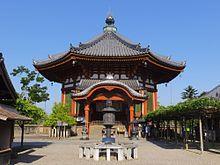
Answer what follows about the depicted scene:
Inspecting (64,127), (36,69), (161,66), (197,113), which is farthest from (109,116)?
(36,69)

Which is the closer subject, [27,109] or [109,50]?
[27,109]

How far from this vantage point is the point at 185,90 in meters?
91.2

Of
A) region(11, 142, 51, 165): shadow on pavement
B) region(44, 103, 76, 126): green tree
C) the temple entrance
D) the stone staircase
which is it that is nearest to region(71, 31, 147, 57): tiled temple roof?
the temple entrance

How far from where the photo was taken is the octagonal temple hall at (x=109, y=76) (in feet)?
131

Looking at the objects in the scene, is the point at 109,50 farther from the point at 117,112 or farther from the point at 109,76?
the point at 117,112

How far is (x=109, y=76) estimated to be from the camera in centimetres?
4144

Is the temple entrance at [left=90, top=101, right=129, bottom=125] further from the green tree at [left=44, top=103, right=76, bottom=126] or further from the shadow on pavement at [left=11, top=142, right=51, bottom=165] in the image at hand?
the shadow on pavement at [left=11, top=142, right=51, bottom=165]

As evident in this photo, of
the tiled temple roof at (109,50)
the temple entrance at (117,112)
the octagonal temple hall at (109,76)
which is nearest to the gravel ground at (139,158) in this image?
the octagonal temple hall at (109,76)

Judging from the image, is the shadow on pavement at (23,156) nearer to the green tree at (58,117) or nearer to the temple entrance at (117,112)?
the green tree at (58,117)

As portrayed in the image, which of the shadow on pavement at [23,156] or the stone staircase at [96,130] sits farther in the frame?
the stone staircase at [96,130]

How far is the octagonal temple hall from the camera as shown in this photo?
39.9 metres

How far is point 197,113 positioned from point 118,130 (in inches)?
803

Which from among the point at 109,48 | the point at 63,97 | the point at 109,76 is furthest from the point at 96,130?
the point at 109,48

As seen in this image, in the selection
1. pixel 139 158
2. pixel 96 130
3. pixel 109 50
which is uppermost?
pixel 109 50
